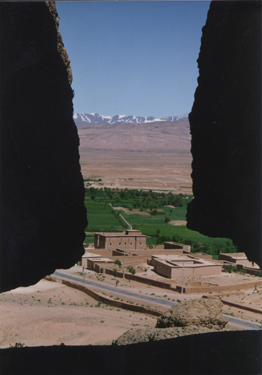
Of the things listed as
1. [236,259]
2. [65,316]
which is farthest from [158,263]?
[65,316]

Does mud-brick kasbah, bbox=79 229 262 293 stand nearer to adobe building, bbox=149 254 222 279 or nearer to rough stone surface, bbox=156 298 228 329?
adobe building, bbox=149 254 222 279

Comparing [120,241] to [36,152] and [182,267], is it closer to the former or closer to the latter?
[182,267]

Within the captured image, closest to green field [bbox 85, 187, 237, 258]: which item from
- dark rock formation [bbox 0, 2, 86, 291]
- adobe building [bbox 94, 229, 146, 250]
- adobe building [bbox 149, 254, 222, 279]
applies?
adobe building [bbox 94, 229, 146, 250]

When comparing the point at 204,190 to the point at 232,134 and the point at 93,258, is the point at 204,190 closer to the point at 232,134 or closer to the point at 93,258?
the point at 232,134

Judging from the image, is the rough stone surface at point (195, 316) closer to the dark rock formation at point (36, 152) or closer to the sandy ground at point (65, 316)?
the sandy ground at point (65, 316)

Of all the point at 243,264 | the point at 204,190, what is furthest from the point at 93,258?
the point at 204,190
